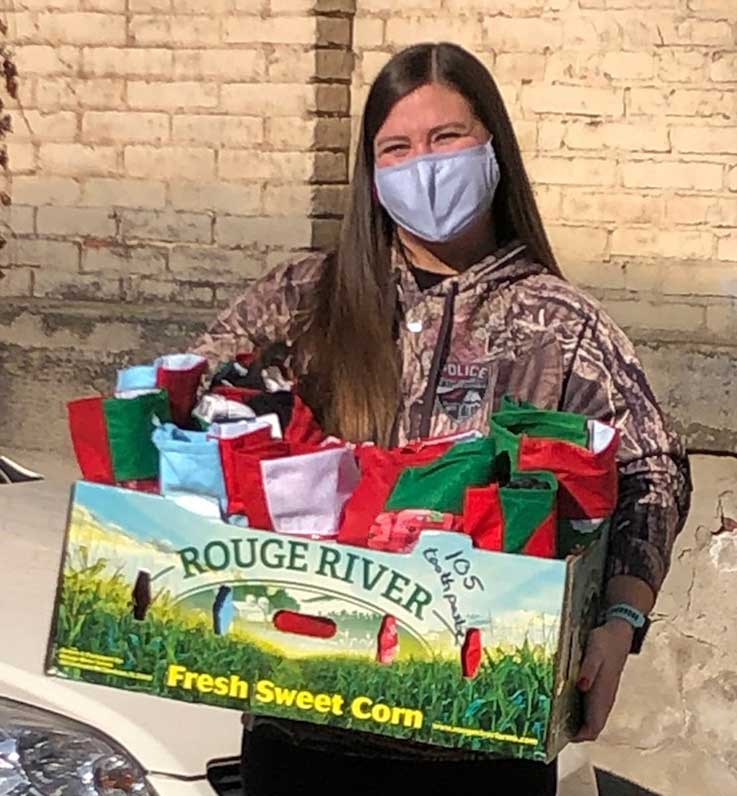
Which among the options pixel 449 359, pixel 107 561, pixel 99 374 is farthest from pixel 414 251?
pixel 99 374

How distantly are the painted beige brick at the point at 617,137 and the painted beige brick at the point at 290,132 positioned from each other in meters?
0.80

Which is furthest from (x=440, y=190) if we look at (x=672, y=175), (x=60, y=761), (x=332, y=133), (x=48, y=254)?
(x=48, y=254)

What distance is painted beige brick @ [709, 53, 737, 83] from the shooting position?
177 inches

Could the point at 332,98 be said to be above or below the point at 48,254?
above

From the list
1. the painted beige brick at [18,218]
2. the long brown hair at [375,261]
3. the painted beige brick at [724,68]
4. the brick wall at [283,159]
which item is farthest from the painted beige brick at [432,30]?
the long brown hair at [375,261]

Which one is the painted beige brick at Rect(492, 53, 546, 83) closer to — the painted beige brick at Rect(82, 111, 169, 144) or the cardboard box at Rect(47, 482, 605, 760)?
the painted beige brick at Rect(82, 111, 169, 144)

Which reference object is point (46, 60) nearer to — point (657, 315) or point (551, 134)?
point (551, 134)

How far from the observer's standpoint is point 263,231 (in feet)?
16.2

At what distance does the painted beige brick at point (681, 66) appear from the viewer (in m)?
4.52

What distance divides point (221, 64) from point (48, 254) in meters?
0.89

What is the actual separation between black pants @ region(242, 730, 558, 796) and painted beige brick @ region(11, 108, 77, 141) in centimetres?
365

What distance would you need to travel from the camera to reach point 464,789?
1.74m

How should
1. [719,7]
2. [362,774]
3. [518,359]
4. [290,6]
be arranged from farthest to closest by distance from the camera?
[290,6] → [719,7] → [518,359] → [362,774]

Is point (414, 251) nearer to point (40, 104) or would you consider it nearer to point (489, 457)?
point (489, 457)
